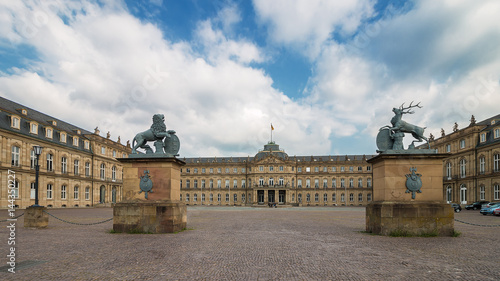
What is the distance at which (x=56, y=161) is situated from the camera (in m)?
54.0

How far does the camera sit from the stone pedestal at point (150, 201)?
47.3 ft

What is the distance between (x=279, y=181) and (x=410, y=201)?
282 ft

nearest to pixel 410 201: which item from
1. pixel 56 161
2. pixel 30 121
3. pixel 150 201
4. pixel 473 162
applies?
pixel 150 201

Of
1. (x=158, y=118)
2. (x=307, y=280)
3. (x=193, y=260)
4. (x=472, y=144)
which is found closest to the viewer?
(x=307, y=280)

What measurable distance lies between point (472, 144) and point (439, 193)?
52518 millimetres

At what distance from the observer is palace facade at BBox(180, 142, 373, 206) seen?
3844 inches

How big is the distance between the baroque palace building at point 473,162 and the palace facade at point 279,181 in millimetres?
33067

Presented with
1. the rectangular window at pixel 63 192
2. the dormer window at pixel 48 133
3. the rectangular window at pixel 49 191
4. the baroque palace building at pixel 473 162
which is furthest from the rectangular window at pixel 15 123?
the baroque palace building at pixel 473 162

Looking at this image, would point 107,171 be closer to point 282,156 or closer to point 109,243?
point 282,156

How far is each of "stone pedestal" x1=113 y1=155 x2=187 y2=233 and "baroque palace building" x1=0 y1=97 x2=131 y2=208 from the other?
2499 centimetres

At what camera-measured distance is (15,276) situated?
23.2 feet

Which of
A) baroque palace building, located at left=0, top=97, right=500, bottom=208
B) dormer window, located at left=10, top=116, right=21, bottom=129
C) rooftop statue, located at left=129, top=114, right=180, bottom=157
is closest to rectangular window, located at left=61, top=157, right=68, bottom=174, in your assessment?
baroque palace building, located at left=0, top=97, right=500, bottom=208

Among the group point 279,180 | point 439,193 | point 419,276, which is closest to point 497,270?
point 419,276

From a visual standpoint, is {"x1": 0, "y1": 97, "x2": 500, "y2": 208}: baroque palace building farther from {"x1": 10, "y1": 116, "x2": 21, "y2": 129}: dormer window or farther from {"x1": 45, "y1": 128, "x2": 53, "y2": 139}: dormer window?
{"x1": 45, "y1": 128, "x2": 53, "y2": 139}: dormer window
